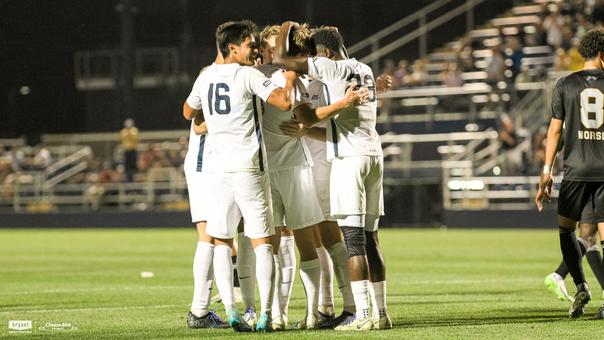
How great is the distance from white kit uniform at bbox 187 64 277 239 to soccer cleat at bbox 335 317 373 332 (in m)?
0.93

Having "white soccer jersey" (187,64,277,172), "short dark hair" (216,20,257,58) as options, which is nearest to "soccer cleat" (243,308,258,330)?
"white soccer jersey" (187,64,277,172)

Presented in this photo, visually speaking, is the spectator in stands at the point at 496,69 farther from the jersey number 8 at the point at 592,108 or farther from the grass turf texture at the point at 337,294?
the jersey number 8 at the point at 592,108

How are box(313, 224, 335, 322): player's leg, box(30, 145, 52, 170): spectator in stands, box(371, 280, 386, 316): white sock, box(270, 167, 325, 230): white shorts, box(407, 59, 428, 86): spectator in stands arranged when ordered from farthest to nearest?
box(30, 145, 52, 170): spectator in stands
box(407, 59, 428, 86): spectator in stands
box(313, 224, 335, 322): player's leg
box(270, 167, 325, 230): white shorts
box(371, 280, 386, 316): white sock

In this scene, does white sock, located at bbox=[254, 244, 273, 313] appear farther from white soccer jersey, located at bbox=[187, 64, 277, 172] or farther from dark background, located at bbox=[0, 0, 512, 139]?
dark background, located at bbox=[0, 0, 512, 139]

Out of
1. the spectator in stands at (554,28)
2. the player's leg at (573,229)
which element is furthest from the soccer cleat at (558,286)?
the spectator in stands at (554,28)

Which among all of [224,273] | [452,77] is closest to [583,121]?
[224,273]

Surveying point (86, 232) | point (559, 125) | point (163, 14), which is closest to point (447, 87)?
point (86, 232)

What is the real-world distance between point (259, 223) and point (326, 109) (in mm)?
1002

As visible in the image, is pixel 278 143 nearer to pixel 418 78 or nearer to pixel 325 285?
pixel 325 285

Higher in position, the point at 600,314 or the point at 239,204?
the point at 239,204

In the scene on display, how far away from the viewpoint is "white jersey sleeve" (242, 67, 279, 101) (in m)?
9.02

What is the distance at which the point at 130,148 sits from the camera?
36.6m

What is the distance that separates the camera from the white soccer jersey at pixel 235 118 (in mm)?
9219

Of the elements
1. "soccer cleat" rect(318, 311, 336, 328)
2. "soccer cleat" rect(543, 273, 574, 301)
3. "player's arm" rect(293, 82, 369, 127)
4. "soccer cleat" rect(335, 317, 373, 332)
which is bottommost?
"soccer cleat" rect(543, 273, 574, 301)
